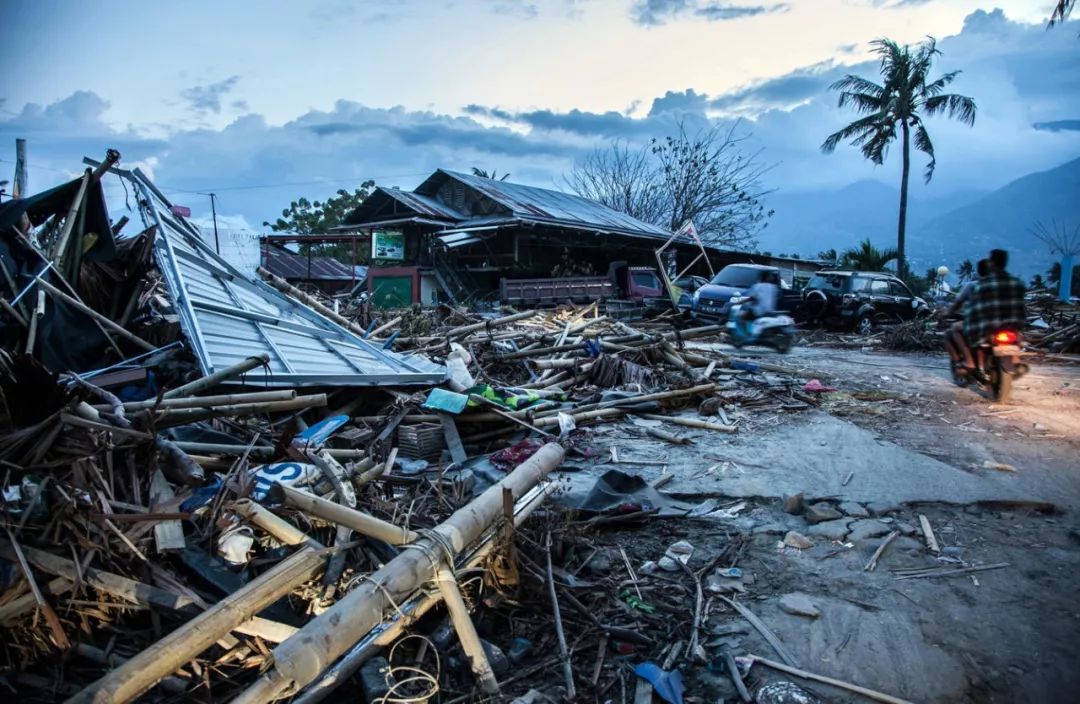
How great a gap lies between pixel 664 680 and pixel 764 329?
7034 mm

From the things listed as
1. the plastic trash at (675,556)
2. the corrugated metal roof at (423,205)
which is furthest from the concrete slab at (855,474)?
the corrugated metal roof at (423,205)

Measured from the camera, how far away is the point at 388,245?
21.8 m

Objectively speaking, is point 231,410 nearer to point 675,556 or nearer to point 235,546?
point 235,546

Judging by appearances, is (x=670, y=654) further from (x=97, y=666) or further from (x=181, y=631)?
(x=97, y=666)

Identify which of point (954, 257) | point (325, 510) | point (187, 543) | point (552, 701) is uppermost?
point (954, 257)

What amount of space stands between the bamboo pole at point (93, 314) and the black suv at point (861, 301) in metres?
18.1

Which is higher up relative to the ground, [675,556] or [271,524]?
[271,524]

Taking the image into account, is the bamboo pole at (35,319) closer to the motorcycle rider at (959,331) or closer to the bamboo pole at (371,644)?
the bamboo pole at (371,644)

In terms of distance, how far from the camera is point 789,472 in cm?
558

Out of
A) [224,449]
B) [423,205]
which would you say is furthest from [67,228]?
[423,205]

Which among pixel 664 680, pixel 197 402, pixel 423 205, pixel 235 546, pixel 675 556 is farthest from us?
pixel 423 205

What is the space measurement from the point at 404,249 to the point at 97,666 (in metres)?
20.5

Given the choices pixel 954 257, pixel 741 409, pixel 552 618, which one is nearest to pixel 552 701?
pixel 552 618

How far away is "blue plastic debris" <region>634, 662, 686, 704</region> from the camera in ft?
9.11
